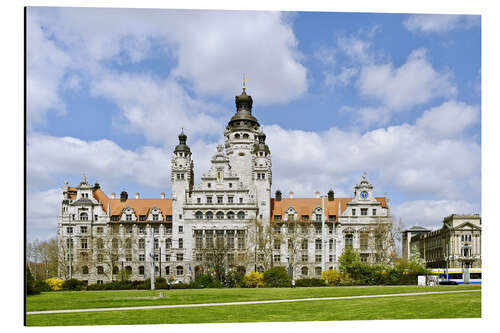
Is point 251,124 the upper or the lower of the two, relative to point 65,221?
upper

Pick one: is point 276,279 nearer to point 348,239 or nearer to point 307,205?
point 348,239

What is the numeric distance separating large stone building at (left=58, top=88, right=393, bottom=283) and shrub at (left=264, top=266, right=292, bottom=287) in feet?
50.1

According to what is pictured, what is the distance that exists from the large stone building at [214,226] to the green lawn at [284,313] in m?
37.7

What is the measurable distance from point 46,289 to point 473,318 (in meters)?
35.2

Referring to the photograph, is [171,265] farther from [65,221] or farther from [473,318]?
[473,318]

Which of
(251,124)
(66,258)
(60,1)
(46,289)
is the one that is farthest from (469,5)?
(66,258)

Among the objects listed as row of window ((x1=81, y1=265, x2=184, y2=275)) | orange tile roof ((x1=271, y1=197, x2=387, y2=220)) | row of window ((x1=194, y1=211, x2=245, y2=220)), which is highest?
orange tile roof ((x1=271, y1=197, x2=387, y2=220))

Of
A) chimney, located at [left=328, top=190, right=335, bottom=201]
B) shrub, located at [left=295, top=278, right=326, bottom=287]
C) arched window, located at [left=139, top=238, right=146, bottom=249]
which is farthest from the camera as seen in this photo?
chimney, located at [left=328, top=190, right=335, bottom=201]

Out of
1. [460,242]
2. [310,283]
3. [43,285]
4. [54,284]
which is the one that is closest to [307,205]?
[460,242]

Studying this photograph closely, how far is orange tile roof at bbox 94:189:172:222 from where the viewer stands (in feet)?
242

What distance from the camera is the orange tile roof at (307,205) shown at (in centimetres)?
7312

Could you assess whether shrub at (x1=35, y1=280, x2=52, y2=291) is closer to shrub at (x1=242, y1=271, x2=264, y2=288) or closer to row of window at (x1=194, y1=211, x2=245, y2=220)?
shrub at (x1=242, y1=271, x2=264, y2=288)

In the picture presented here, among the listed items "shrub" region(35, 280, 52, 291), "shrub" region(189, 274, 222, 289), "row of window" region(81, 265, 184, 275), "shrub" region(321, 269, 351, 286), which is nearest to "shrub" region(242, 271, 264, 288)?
"shrub" region(189, 274, 222, 289)

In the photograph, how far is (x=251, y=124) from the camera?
78188mm
